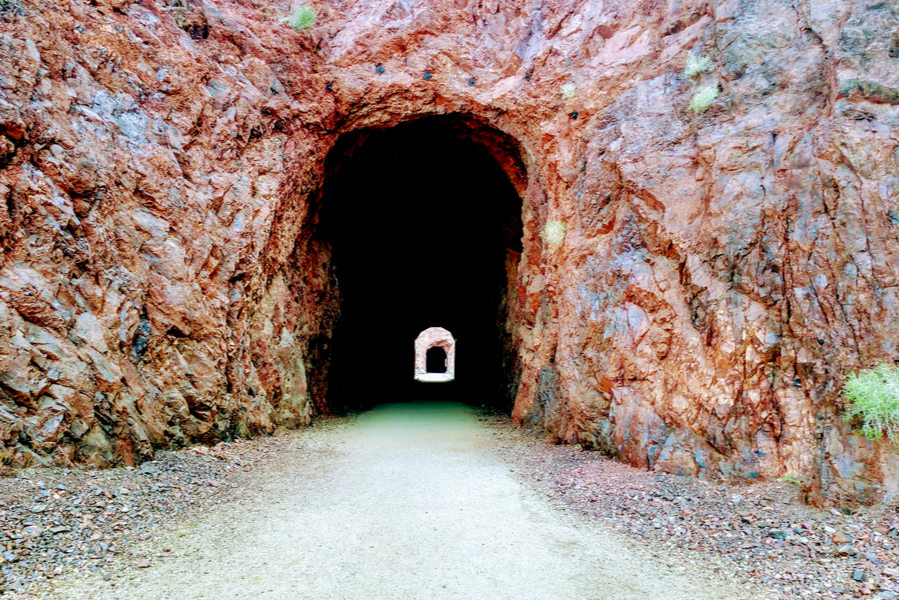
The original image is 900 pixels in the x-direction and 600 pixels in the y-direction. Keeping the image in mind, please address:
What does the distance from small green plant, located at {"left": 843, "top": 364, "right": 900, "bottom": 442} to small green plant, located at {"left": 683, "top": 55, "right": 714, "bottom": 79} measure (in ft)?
17.0

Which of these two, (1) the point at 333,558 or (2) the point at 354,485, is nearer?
(1) the point at 333,558

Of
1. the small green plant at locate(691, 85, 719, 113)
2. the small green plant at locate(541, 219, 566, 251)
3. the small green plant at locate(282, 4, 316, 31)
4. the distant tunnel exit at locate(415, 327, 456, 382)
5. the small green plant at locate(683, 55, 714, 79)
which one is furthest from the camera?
the distant tunnel exit at locate(415, 327, 456, 382)

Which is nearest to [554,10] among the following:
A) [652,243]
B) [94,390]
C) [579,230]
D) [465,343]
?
A: [579,230]

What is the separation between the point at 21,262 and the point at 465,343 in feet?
59.6

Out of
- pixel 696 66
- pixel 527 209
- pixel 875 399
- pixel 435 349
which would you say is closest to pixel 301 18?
pixel 527 209

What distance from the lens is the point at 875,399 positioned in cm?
466

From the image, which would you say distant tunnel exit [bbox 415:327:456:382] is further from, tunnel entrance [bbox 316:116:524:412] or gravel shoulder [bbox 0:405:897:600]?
gravel shoulder [bbox 0:405:897:600]

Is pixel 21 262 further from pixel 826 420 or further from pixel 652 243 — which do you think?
pixel 826 420

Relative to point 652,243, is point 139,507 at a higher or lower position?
lower

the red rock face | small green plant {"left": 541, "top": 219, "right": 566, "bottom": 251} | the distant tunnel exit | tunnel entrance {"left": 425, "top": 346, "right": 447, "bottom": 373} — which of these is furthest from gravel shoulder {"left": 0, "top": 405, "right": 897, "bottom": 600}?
Result: tunnel entrance {"left": 425, "top": 346, "right": 447, "bottom": 373}

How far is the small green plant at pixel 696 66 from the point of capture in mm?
7402

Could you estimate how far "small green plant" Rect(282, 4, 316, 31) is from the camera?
33.5ft

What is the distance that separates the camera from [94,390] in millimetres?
5781

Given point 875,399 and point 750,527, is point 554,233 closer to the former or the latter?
point 875,399
